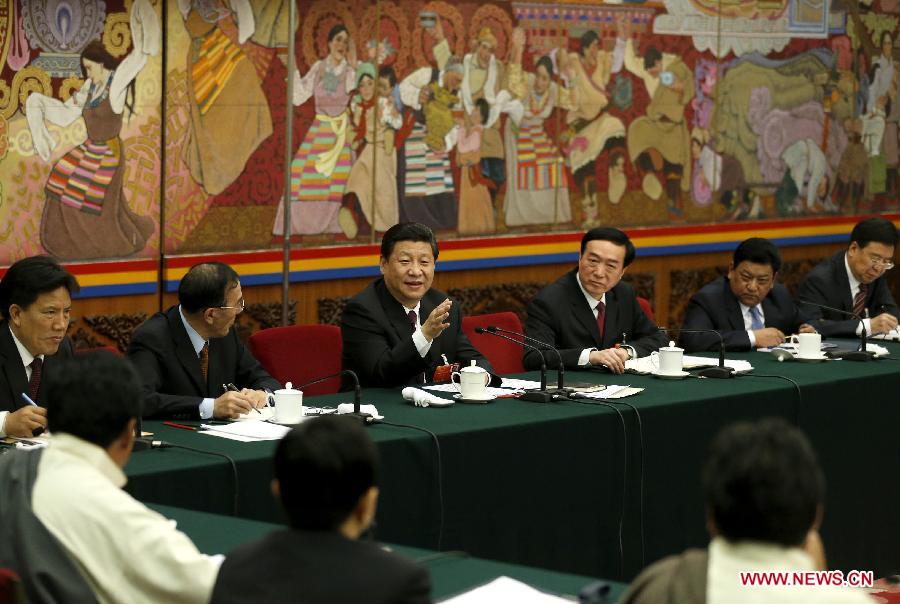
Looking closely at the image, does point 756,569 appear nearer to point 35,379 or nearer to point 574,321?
point 35,379

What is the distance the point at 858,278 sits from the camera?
699 centimetres

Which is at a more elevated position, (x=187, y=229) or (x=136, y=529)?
(x=187, y=229)

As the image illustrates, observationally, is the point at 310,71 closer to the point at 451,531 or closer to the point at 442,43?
the point at 442,43

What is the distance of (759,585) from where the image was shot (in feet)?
6.44

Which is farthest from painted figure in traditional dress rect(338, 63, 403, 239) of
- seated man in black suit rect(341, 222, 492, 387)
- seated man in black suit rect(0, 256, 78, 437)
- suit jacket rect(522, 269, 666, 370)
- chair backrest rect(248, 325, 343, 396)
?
seated man in black suit rect(0, 256, 78, 437)

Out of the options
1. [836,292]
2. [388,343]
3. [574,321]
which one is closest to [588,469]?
[388,343]

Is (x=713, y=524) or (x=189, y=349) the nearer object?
(x=713, y=524)

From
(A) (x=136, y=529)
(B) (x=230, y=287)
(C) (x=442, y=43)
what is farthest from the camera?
(C) (x=442, y=43)

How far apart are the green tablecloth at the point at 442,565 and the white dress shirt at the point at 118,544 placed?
444mm

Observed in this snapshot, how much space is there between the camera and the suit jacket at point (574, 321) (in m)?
5.86

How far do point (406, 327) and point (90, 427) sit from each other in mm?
2834

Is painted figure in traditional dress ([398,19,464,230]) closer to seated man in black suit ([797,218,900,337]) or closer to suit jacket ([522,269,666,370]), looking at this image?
suit jacket ([522,269,666,370])

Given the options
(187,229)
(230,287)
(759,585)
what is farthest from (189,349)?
(759,585)

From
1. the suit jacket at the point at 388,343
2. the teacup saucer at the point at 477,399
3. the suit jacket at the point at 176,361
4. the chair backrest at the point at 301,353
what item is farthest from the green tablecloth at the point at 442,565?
the chair backrest at the point at 301,353
